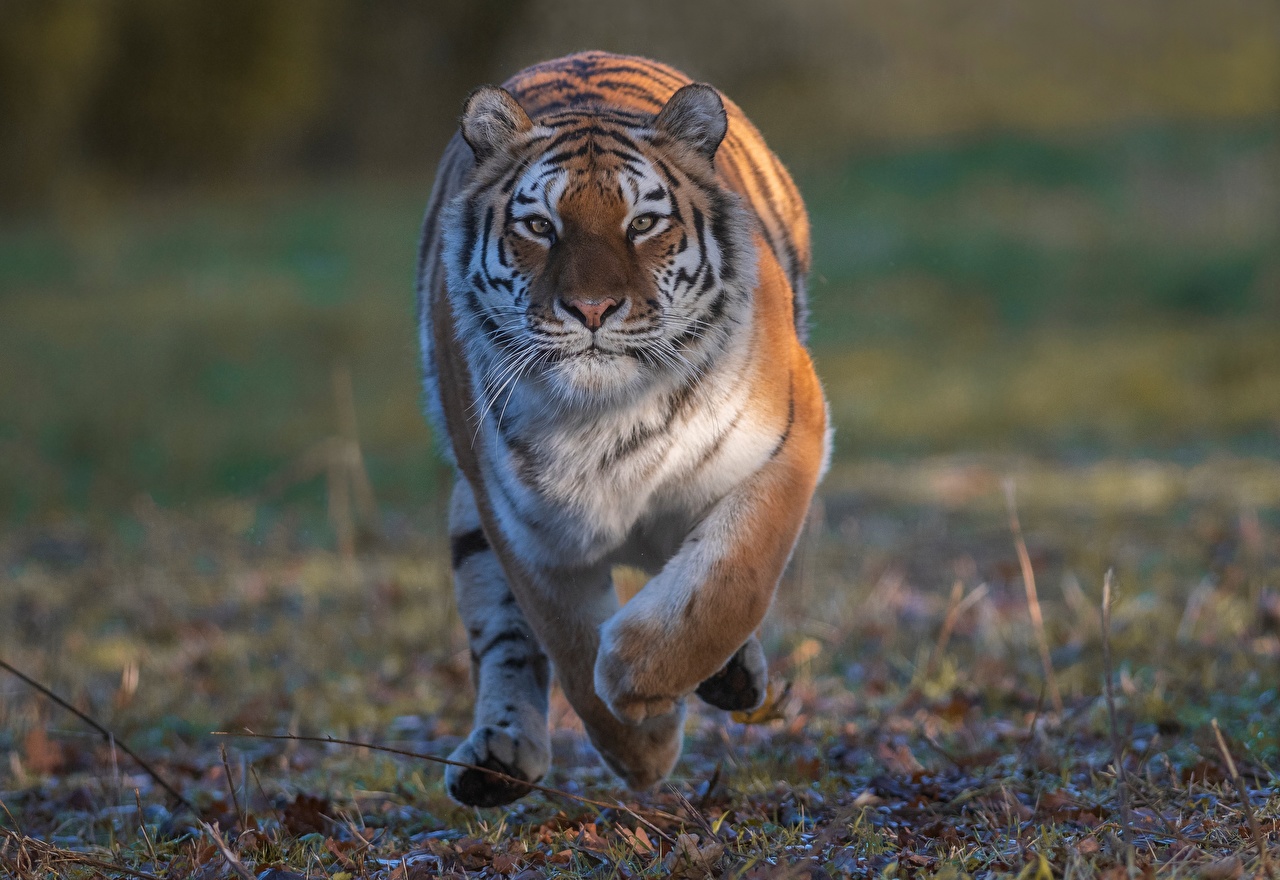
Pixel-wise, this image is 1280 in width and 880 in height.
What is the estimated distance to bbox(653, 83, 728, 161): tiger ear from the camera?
3.08m

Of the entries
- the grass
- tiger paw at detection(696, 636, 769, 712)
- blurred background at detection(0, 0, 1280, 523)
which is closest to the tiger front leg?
tiger paw at detection(696, 636, 769, 712)

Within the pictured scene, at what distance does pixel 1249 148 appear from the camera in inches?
756

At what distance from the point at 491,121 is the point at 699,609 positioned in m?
1.16

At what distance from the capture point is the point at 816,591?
583 cm

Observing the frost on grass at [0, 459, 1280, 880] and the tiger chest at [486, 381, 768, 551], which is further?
the tiger chest at [486, 381, 768, 551]

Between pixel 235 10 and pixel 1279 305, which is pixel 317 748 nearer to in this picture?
pixel 1279 305

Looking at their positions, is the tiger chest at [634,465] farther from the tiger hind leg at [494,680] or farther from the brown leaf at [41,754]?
the brown leaf at [41,754]

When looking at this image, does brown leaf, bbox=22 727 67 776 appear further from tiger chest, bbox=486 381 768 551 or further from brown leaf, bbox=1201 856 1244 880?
brown leaf, bbox=1201 856 1244 880

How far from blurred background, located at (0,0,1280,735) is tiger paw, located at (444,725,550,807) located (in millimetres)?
1292

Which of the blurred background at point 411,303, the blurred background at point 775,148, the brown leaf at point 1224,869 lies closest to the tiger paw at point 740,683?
the brown leaf at point 1224,869

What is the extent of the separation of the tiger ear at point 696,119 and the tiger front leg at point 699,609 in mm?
745

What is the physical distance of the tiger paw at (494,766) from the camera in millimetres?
2971

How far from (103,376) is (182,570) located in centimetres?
694

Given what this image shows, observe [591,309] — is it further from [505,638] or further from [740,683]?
[505,638]
